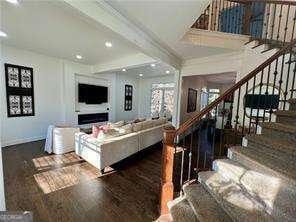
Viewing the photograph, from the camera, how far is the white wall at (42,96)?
15.3 feet

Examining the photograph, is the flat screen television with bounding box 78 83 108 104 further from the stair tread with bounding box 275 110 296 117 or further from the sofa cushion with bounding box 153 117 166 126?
the stair tread with bounding box 275 110 296 117

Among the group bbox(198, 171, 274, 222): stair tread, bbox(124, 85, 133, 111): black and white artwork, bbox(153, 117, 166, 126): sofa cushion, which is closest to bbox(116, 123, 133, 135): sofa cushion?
bbox(153, 117, 166, 126): sofa cushion

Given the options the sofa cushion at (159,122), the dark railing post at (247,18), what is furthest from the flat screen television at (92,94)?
the dark railing post at (247,18)

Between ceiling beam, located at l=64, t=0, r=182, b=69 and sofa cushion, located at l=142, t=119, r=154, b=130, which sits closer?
ceiling beam, located at l=64, t=0, r=182, b=69

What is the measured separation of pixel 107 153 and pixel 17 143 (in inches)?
134

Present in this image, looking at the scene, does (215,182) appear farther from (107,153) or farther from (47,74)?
(47,74)

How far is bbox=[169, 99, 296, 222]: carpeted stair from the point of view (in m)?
1.37

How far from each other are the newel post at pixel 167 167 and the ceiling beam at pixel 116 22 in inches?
63.5

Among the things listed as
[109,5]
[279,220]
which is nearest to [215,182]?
[279,220]

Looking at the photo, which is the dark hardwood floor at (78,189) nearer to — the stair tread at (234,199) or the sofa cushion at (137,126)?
the sofa cushion at (137,126)

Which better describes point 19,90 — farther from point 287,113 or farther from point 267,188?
point 287,113

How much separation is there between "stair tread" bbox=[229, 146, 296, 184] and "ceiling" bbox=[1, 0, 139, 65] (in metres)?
2.32

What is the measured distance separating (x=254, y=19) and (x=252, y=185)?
15.0 feet

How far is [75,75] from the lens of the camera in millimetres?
6211
